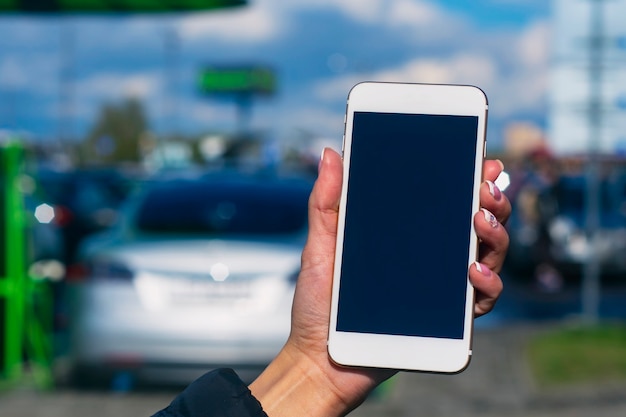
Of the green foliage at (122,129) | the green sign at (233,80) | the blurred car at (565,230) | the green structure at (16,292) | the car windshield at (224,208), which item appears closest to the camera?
the car windshield at (224,208)

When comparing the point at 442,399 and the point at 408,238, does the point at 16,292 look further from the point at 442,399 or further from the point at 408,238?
the point at 408,238

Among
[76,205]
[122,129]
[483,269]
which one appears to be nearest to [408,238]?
[483,269]

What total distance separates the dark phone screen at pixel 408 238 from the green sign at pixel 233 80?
119 metres

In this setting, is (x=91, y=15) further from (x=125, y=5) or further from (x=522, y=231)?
(x=522, y=231)

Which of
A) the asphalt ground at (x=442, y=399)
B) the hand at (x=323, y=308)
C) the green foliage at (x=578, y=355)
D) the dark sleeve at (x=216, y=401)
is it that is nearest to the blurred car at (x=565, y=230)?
the green foliage at (x=578, y=355)

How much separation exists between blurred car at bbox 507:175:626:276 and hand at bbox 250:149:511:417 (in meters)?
17.3

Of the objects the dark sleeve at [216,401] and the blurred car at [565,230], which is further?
the blurred car at [565,230]

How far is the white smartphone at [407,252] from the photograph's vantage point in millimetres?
2242

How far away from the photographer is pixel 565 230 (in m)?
20.5

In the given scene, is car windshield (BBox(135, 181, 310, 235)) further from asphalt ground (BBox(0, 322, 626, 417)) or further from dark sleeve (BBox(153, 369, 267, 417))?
dark sleeve (BBox(153, 369, 267, 417))

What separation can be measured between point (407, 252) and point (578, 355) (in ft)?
28.6

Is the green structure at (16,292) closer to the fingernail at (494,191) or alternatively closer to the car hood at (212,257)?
the car hood at (212,257)

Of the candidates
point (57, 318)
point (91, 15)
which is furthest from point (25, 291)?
point (57, 318)

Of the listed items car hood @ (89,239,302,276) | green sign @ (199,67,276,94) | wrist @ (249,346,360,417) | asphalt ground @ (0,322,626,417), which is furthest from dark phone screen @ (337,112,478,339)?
green sign @ (199,67,276,94)
